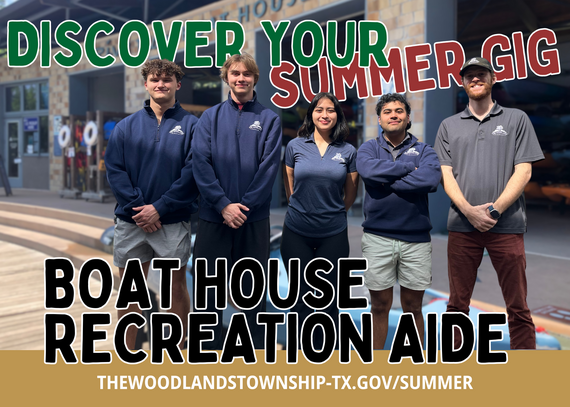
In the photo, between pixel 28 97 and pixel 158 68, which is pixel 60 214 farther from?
pixel 158 68

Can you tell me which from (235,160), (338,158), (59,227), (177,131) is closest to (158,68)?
(177,131)

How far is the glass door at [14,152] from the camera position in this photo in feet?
54.3

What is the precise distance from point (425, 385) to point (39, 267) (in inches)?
271

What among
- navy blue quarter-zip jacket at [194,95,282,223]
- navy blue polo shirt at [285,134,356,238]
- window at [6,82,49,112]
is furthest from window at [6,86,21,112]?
navy blue polo shirt at [285,134,356,238]

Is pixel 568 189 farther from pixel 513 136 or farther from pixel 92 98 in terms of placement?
pixel 92 98

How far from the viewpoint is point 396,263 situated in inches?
108

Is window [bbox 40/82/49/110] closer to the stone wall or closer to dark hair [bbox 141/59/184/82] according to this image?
the stone wall

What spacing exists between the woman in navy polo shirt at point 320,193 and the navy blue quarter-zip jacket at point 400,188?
0.14m

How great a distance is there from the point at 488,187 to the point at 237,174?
4.39ft

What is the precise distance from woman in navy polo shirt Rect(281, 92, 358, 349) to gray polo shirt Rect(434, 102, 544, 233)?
601 mm

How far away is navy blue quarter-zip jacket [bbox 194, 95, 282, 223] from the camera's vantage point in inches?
106

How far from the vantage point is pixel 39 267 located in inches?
309

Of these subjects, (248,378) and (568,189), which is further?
(568,189)

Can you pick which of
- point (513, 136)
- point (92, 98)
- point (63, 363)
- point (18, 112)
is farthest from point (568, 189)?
point (18, 112)
